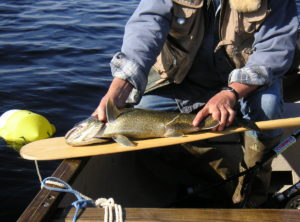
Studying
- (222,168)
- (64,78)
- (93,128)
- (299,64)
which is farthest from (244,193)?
(64,78)

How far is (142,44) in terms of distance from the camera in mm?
3133

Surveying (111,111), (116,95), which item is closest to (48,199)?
(111,111)

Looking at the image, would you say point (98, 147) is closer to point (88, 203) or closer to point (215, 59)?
point (88, 203)

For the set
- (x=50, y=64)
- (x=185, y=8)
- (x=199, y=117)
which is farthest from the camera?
(x=50, y=64)

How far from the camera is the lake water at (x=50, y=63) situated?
457cm

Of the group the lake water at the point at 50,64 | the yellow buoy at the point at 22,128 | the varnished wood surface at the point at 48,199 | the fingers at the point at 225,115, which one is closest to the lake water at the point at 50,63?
the lake water at the point at 50,64

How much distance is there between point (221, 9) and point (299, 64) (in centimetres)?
201

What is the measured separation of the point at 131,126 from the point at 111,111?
0.19m

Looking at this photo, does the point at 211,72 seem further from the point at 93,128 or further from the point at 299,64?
the point at 299,64

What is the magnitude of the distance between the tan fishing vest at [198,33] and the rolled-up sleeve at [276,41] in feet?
0.28

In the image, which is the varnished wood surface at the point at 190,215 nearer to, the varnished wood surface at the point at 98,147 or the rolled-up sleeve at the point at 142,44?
the varnished wood surface at the point at 98,147

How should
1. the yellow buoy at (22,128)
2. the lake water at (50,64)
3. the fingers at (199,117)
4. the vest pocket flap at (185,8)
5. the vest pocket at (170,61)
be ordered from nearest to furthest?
the fingers at (199,117), the vest pocket flap at (185,8), the vest pocket at (170,61), the yellow buoy at (22,128), the lake water at (50,64)

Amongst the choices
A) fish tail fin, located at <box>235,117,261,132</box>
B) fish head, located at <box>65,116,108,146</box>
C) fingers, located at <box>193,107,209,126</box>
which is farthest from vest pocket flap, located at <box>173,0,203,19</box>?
fish head, located at <box>65,116,108,146</box>

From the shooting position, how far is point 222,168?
3744 mm
